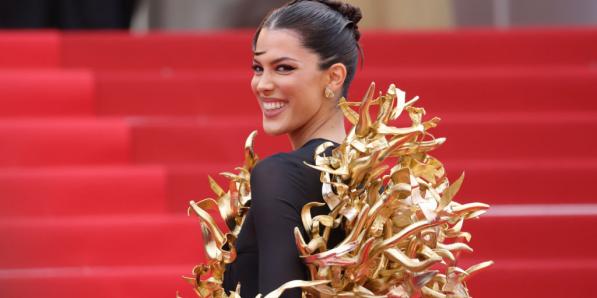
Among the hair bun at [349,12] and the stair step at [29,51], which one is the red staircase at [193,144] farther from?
the hair bun at [349,12]

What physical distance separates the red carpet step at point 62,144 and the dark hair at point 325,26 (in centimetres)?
226

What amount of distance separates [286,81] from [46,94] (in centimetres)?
266

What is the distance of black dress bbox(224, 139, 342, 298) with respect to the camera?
4.36 feet

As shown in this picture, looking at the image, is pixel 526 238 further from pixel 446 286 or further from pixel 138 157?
pixel 446 286

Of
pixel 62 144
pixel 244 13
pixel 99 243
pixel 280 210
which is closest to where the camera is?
pixel 280 210

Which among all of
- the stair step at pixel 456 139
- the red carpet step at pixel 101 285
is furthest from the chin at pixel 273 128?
the stair step at pixel 456 139

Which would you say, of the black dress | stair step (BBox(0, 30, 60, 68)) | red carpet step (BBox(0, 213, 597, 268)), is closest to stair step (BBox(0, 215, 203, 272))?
red carpet step (BBox(0, 213, 597, 268))

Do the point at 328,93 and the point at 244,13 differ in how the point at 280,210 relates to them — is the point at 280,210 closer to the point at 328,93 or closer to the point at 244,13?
the point at 328,93

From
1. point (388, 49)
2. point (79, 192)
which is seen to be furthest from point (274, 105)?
point (388, 49)

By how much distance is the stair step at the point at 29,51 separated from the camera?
13.7 feet

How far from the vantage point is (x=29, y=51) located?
4211 mm

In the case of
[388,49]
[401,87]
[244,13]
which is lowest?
[401,87]

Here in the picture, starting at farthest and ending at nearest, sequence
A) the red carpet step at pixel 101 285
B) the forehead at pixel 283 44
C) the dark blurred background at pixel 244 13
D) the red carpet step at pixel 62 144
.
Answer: the dark blurred background at pixel 244 13, the red carpet step at pixel 62 144, the red carpet step at pixel 101 285, the forehead at pixel 283 44

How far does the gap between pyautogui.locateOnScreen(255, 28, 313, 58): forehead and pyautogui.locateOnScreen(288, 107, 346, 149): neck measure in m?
0.10
